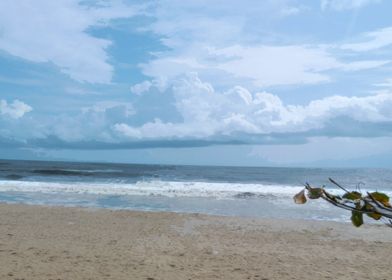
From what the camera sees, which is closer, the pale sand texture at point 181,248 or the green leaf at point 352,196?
the green leaf at point 352,196

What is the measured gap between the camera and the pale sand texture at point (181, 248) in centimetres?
691

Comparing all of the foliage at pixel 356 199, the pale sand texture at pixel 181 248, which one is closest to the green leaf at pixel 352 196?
the foliage at pixel 356 199

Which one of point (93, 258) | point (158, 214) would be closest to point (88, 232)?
point (93, 258)

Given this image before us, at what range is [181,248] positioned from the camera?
8.59m

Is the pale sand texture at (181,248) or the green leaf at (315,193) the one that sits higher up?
the green leaf at (315,193)

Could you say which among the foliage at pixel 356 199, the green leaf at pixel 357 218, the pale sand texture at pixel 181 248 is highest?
the foliage at pixel 356 199

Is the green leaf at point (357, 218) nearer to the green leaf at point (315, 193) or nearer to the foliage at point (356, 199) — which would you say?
the foliage at point (356, 199)

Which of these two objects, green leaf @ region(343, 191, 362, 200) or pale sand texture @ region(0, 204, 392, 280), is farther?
pale sand texture @ region(0, 204, 392, 280)

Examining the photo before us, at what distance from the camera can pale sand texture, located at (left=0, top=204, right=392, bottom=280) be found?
22.7 ft

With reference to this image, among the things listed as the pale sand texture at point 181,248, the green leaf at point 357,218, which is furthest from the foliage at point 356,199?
the pale sand texture at point 181,248

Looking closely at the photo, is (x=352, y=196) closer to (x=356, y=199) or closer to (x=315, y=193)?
(x=356, y=199)

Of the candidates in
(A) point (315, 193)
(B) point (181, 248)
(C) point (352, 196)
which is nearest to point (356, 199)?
(C) point (352, 196)

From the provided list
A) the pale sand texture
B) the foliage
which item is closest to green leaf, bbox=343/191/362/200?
the foliage

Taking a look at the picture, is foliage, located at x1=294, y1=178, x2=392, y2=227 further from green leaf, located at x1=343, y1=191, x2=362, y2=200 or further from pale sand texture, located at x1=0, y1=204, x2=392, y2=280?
pale sand texture, located at x1=0, y1=204, x2=392, y2=280
